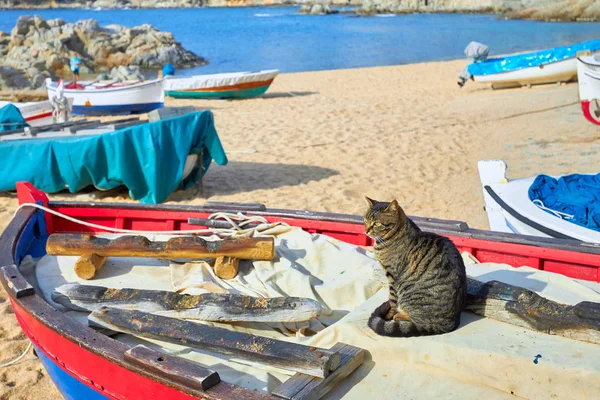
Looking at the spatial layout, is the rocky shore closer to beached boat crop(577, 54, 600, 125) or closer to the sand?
the sand

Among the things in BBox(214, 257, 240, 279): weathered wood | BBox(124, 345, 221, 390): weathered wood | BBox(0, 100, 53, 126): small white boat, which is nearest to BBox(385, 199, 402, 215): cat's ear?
BBox(124, 345, 221, 390): weathered wood

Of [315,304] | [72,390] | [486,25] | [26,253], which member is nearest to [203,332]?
[315,304]

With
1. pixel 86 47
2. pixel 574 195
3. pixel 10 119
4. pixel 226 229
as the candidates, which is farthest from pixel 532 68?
pixel 86 47

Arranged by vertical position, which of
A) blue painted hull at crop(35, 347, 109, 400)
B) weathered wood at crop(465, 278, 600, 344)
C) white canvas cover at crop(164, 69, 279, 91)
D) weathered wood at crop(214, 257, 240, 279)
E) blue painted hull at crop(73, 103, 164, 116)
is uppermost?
weathered wood at crop(465, 278, 600, 344)

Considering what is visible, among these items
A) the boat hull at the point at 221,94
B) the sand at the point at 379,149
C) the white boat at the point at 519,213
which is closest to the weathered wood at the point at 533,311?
the white boat at the point at 519,213

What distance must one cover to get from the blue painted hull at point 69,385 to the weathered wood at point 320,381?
1127 mm

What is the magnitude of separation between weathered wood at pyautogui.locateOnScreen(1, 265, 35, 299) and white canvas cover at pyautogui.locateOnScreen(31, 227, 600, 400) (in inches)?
11.5

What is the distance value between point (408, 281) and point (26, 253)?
304 cm

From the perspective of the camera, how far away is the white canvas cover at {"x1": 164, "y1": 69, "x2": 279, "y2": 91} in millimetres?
17719

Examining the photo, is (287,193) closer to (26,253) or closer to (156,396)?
(26,253)

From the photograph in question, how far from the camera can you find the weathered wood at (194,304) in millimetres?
3520

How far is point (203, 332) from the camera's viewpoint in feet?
10.9

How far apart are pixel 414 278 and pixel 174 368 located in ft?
4.16

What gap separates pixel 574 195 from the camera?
580 centimetres
